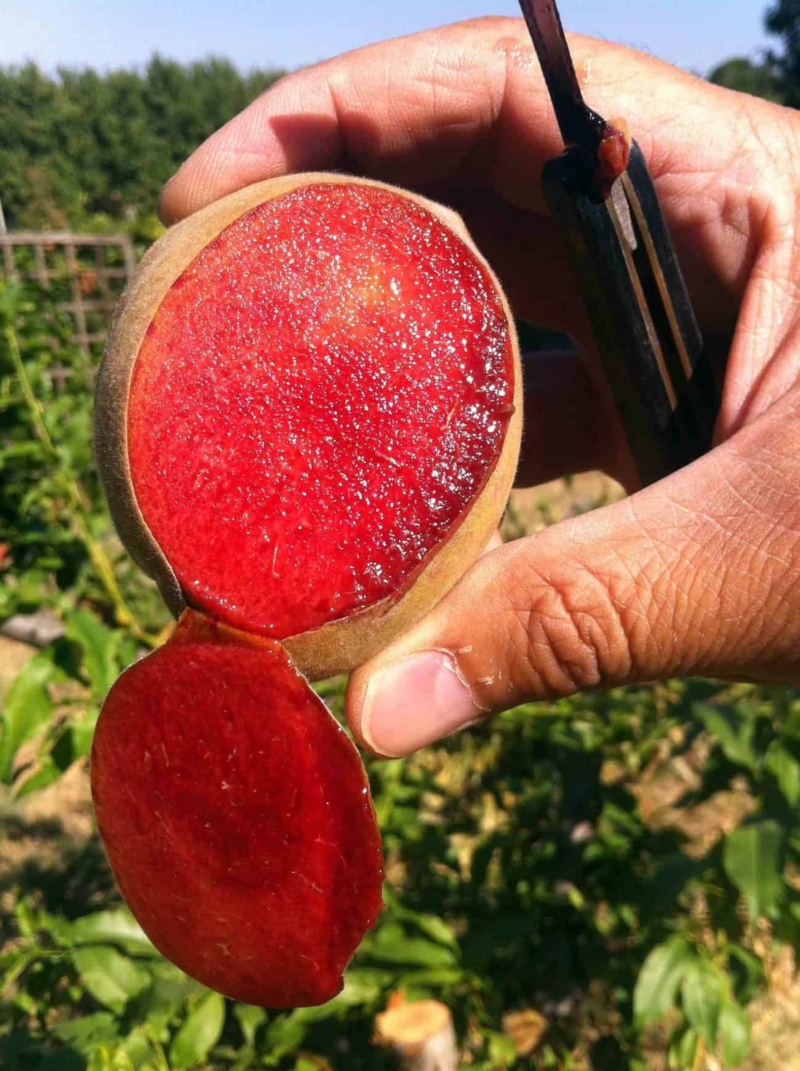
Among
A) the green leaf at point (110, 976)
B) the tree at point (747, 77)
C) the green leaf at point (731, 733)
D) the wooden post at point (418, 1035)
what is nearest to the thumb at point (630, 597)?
the green leaf at point (731, 733)

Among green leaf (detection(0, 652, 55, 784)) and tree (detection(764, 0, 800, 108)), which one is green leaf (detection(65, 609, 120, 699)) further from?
tree (detection(764, 0, 800, 108))

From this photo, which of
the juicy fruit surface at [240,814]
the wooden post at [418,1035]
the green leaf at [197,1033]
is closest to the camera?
the juicy fruit surface at [240,814]

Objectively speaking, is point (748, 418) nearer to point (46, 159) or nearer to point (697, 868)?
point (697, 868)

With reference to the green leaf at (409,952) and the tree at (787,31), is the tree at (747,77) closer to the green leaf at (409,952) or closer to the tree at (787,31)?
the tree at (787,31)

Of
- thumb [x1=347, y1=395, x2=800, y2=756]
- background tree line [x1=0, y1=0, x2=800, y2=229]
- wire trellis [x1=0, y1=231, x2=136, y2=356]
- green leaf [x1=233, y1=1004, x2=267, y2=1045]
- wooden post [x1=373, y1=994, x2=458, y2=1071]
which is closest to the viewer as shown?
thumb [x1=347, y1=395, x2=800, y2=756]

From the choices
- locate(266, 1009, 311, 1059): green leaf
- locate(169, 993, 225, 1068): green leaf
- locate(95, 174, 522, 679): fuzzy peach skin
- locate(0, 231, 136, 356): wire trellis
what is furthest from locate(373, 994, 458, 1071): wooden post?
locate(0, 231, 136, 356): wire trellis

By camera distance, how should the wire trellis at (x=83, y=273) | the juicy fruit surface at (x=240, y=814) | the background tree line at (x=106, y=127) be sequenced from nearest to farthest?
1. the juicy fruit surface at (x=240, y=814)
2. the wire trellis at (x=83, y=273)
3. the background tree line at (x=106, y=127)

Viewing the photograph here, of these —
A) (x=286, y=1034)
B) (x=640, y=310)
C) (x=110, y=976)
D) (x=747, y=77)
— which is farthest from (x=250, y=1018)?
(x=747, y=77)

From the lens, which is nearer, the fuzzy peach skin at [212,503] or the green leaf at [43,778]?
the fuzzy peach skin at [212,503]

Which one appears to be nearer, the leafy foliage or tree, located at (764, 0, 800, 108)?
the leafy foliage

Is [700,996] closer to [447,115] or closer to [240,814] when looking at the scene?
[240,814]
